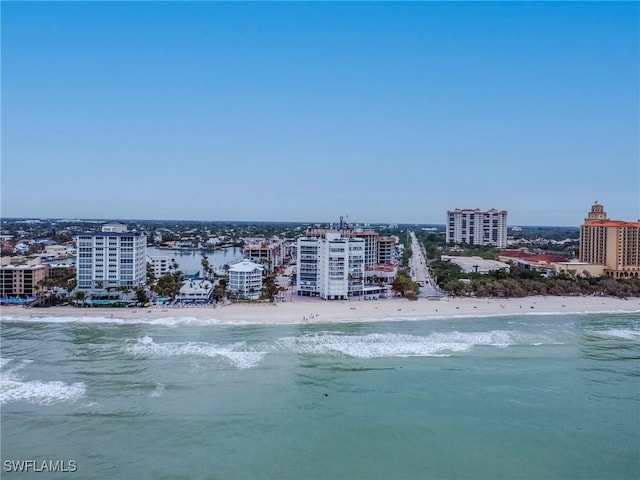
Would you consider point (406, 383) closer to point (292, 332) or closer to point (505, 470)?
point (505, 470)

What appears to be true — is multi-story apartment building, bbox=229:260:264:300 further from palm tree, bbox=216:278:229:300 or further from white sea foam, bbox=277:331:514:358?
white sea foam, bbox=277:331:514:358

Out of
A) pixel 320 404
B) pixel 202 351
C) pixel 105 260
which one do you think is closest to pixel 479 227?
pixel 105 260

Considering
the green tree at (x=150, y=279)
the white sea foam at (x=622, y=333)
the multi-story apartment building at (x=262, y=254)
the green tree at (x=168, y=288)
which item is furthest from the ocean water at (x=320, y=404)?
the multi-story apartment building at (x=262, y=254)

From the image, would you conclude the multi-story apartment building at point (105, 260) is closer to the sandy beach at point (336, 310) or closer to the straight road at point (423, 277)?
the sandy beach at point (336, 310)

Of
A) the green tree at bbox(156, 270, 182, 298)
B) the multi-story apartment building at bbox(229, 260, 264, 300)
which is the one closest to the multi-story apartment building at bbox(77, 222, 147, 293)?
the green tree at bbox(156, 270, 182, 298)

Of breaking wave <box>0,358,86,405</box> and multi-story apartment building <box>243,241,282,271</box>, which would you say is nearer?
breaking wave <box>0,358,86,405</box>
